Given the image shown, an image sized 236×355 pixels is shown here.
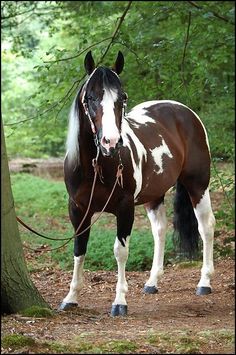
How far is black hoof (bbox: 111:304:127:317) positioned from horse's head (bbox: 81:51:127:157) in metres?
1.40

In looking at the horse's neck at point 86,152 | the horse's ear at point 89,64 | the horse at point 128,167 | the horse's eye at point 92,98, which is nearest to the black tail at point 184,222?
the horse at point 128,167

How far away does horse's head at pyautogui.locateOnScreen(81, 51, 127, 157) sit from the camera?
193 inches

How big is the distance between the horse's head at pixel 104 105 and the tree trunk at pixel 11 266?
0.82 metres

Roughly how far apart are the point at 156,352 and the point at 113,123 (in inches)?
76.7

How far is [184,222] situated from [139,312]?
207cm

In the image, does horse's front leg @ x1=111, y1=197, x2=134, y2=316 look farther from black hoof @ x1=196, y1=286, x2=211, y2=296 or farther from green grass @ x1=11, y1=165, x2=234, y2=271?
green grass @ x1=11, y1=165, x2=234, y2=271

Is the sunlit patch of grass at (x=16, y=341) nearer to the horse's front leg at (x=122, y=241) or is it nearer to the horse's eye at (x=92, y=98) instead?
the horse's front leg at (x=122, y=241)

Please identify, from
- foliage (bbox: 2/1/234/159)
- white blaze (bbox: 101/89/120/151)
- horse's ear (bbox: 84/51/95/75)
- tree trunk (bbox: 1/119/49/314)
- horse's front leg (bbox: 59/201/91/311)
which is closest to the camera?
tree trunk (bbox: 1/119/49/314)

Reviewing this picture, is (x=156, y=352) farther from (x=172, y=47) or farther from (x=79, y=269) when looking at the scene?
(x=172, y=47)

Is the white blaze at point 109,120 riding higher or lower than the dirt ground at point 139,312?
higher

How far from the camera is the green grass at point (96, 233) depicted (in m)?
8.50

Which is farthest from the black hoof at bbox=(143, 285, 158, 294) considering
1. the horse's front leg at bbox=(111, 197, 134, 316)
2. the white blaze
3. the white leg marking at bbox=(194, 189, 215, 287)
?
the white blaze

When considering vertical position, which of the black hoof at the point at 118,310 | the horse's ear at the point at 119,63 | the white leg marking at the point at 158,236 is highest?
the horse's ear at the point at 119,63

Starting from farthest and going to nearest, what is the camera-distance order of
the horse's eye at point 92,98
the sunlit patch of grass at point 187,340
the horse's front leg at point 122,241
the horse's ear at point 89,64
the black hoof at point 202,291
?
→ the black hoof at point 202,291 < the horse's front leg at point 122,241 < the horse's ear at point 89,64 < the horse's eye at point 92,98 < the sunlit patch of grass at point 187,340
